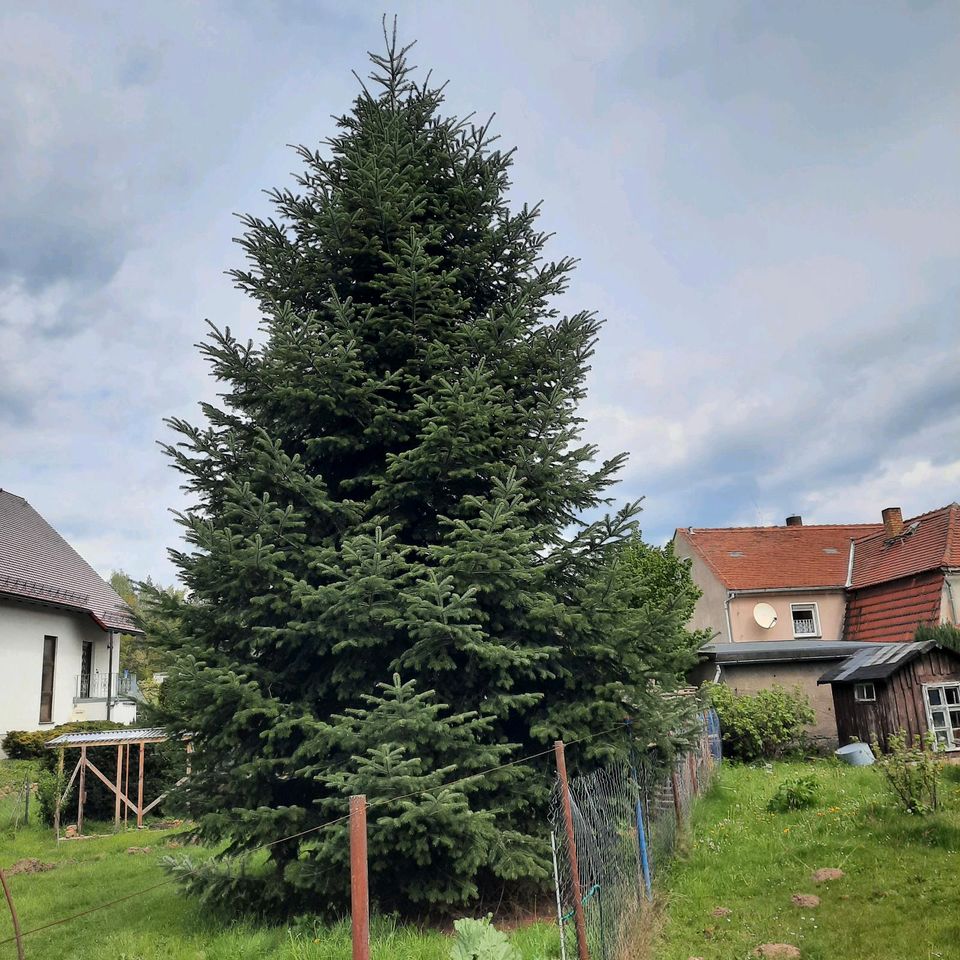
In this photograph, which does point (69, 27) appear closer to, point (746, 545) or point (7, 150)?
point (7, 150)

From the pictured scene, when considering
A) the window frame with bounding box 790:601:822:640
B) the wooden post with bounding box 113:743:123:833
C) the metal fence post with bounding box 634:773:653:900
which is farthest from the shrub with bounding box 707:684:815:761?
the wooden post with bounding box 113:743:123:833

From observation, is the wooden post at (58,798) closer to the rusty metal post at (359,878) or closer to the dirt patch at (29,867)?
the dirt patch at (29,867)

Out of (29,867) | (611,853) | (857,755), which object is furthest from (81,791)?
(857,755)

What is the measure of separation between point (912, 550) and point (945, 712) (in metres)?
9.96

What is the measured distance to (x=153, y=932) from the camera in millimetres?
6445

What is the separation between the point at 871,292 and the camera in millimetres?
13141

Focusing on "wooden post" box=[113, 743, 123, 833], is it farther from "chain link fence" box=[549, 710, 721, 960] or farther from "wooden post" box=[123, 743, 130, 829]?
"chain link fence" box=[549, 710, 721, 960]

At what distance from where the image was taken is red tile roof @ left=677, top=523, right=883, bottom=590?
2673 centimetres

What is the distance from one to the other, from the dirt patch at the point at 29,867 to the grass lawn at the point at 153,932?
0.13 meters

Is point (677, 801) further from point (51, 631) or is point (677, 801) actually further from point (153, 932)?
point (51, 631)

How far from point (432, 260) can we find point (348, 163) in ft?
5.49

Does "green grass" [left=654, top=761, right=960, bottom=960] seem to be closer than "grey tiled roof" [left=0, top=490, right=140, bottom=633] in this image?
Yes

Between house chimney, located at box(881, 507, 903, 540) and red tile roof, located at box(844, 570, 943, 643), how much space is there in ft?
7.19

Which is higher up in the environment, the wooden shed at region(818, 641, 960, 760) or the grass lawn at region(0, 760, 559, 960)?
the wooden shed at region(818, 641, 960, 760)
